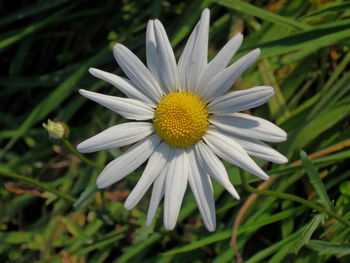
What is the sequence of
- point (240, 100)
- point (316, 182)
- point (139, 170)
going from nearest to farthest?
point (240, 100), point (316, 182), point (139, 170)

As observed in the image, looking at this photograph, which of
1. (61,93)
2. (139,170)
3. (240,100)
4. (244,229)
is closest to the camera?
(240,100)

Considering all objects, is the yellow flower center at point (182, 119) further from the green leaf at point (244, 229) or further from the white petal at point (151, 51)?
the green leaf at point (244, 229)

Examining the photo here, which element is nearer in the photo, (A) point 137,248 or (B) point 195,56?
(B) point 195,56

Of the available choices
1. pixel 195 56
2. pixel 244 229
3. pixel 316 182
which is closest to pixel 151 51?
pixel 195 56

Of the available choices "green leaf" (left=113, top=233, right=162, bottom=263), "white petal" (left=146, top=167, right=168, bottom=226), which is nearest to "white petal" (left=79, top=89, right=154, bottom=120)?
"white petal" (left=146, top=167, right=168, bottom=226)

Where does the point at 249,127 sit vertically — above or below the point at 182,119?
Answer: below

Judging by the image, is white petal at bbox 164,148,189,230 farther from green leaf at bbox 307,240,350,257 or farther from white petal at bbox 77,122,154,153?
green leaf at bbox 307,240,350,257

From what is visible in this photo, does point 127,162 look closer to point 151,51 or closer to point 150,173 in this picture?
point 150,173

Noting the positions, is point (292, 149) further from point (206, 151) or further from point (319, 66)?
point (206, 151)
